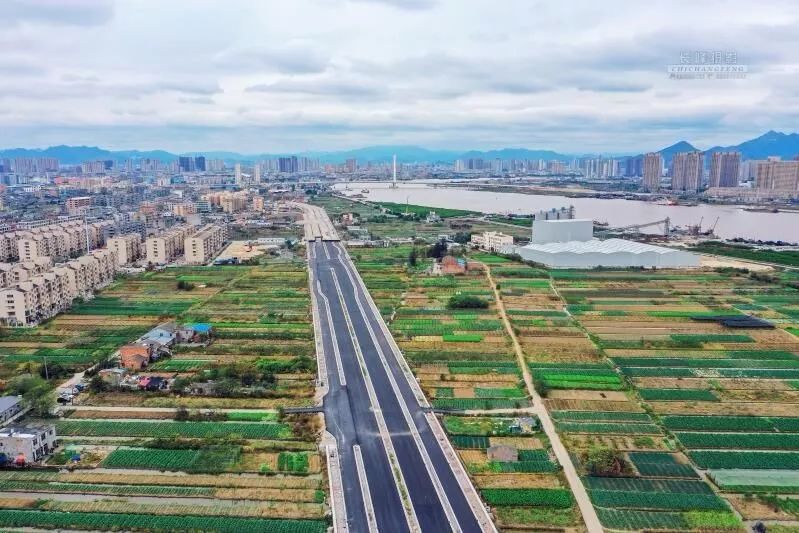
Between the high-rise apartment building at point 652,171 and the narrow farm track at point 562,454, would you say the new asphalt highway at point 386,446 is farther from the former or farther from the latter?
the high-rise apartment building at point 652,171

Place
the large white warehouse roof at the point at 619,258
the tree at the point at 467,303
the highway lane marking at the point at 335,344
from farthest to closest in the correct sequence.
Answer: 1. the large white warehouse roof at the point at 619,258
2. the tree at the point at 467,303
3. the highway lane marking at the point at 335,344

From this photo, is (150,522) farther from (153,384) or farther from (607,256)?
(607,256)

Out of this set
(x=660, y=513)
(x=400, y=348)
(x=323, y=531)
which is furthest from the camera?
(x=400, y=348)

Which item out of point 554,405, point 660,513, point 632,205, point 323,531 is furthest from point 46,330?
point 632,205

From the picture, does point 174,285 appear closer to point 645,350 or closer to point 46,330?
point 46,330

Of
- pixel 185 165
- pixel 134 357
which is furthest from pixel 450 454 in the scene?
pixel 185 165

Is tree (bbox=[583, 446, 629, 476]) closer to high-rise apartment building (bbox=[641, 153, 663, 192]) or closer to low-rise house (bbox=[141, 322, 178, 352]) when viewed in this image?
low-rise house (bbox=[141, 322, 178, 352])

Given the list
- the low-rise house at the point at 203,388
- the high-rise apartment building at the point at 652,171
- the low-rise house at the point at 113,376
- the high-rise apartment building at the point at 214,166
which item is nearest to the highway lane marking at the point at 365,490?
the low-rise house at the point at 203,388
